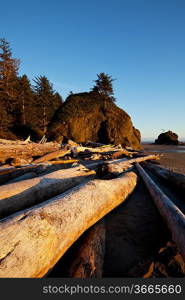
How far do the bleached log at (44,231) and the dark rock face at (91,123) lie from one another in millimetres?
21776

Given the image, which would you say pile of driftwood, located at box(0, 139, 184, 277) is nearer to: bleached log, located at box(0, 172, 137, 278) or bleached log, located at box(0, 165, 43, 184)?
bleached log, located at box(0, 172, 137, 278)

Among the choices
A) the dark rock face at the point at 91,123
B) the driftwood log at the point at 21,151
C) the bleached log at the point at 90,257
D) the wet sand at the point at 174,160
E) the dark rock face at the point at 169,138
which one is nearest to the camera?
the bleached log at the point at 90,257

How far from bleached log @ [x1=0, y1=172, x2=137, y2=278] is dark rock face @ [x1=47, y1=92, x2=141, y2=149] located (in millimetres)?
21776

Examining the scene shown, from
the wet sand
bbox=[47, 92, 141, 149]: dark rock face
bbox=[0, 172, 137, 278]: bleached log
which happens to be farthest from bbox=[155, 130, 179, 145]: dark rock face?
bbox=[0, 172, 137, 278]: bleached log

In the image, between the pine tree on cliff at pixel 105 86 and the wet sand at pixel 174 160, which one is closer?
the wet sand at pixel 174 160

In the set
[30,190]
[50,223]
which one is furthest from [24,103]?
[50,223]

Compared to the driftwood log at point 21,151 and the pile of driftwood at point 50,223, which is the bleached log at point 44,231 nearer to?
the pile of driftwood at point 50,223

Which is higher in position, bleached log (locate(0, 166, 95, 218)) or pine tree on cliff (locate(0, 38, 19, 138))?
pine tree on cliff (locate(0, 38, 19, 138))

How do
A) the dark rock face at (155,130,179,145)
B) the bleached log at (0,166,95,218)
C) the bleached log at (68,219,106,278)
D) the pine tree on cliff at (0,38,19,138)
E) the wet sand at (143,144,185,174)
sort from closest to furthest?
the bleached log at (68,219,106,278), the bleached log at (0,166,95,218), the wet sand at (143,144,185,174), the pine tree on cliff at (0,38,19,138), the dark rock face at (155,130,179,145)

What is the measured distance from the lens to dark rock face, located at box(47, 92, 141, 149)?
2557 cm

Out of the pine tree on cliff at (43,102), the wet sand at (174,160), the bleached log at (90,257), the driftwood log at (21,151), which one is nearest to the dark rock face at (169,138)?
the wet sand at (174,160)

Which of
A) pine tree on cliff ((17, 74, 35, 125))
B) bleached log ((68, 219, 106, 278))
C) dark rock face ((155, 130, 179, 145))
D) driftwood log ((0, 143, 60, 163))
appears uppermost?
pine tree on cliff ((17, 74, 35, 125))

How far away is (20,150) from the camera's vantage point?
727 cm

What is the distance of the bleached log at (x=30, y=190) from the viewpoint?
224 cm
